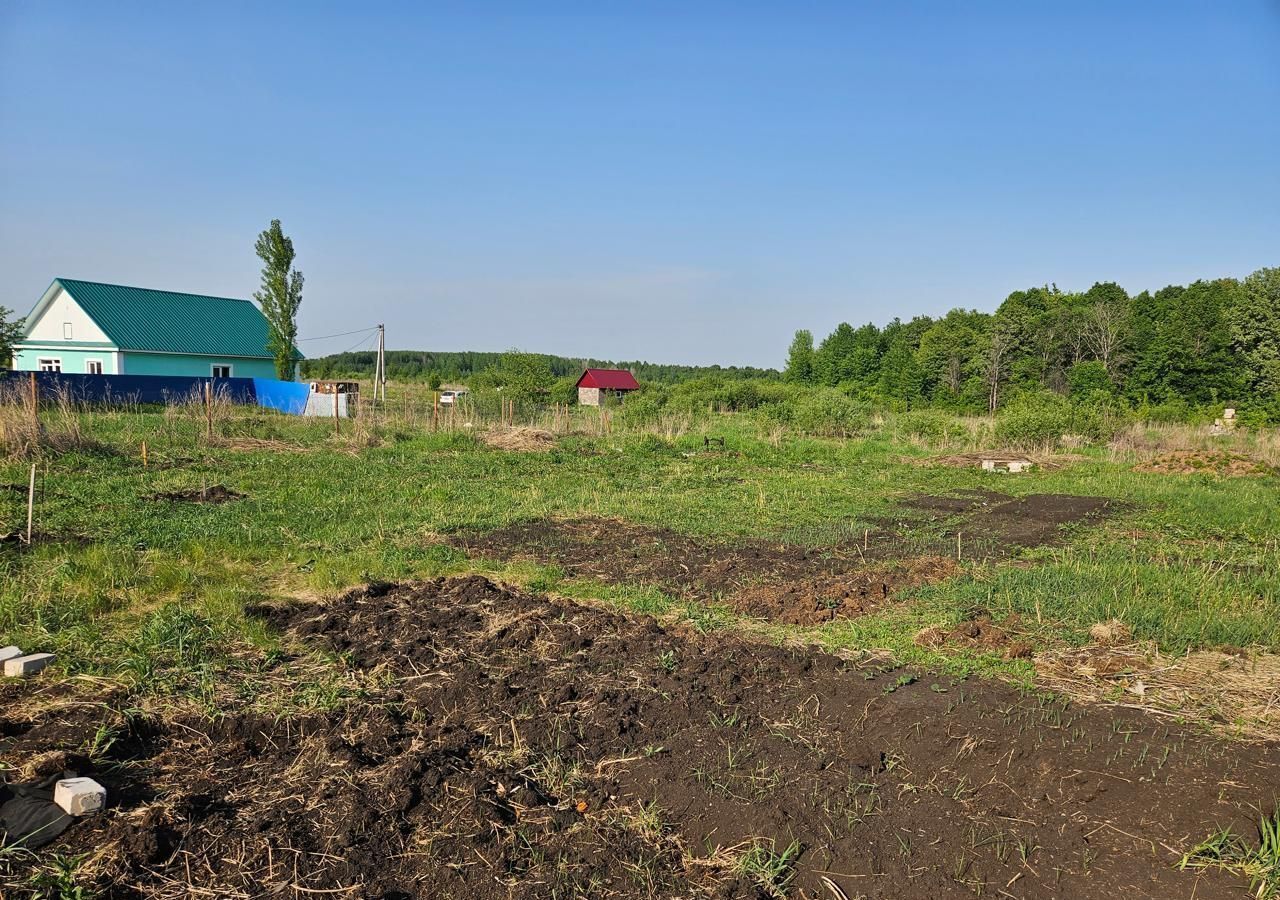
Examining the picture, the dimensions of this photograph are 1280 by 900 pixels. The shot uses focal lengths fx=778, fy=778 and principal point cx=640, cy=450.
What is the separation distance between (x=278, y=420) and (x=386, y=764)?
20329 millimetres

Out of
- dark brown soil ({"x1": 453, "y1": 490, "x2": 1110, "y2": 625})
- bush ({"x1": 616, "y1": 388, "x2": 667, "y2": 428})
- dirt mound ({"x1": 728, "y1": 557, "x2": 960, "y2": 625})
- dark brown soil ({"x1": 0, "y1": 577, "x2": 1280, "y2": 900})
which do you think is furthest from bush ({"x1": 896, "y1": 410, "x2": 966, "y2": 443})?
dark brown soil ({"x1": 0, "y1": 577, "x2": 1280, "y2": 900})

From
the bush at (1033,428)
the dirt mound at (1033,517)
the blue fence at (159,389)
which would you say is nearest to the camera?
the dirt mound at (1033,517)

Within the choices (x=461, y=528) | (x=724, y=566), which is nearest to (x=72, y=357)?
(x=461, y=528)

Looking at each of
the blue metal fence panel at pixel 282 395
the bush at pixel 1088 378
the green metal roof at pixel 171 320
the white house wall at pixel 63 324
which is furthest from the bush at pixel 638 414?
the bush at pixel 1088 378

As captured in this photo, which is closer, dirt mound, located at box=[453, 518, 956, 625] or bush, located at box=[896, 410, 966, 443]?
dirt mound, located at box=[453, 518, 956, 625]

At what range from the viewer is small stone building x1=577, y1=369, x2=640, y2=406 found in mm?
47169

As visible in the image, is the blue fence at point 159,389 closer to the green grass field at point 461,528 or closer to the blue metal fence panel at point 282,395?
the blue metal fence panel at point 282,395

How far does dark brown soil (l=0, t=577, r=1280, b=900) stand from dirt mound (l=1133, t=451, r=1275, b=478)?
15.8 metres

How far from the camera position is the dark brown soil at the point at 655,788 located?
3.06 m

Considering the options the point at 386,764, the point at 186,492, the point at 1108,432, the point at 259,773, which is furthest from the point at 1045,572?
the point at 1108,432

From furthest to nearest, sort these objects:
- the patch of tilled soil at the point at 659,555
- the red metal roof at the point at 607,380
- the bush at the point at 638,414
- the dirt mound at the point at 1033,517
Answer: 1. the red metal roof at the point at 607,380
2. the bush at the point at 638,414
3. the dirt mound at the point at 1033,517
4. the patch of tilled soil at the point at 659,555

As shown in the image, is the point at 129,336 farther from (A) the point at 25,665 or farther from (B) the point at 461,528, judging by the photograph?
(A) the point at 25,665

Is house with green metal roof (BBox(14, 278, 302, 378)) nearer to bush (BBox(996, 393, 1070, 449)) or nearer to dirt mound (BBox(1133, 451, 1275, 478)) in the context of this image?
bush (BBox(996, 393, 1070, 449))

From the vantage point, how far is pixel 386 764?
12.5 ft
